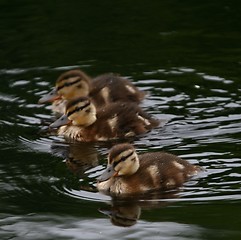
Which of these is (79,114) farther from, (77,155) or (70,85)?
(70,85)

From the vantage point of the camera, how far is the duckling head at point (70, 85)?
8391 millimetres

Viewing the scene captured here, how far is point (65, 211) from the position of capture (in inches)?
225

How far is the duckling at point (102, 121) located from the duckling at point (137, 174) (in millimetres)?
A: 1287

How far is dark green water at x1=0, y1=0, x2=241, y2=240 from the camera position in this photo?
219 inches

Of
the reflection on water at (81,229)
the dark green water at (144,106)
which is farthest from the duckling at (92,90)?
the reflection on water at (81,229)

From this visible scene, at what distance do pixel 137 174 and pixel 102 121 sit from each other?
146 cm

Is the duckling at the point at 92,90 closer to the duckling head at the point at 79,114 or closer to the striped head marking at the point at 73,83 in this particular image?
the striped head marking at the point at 73,83

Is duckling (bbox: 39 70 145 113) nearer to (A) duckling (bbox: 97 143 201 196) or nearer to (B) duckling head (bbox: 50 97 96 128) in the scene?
(B) duckling head (bbox: 50 97 96 128)

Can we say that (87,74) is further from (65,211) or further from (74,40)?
(65,211)

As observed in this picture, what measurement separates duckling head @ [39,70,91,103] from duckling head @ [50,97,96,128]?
61 cm

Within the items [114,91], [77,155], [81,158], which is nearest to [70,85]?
[114,91]

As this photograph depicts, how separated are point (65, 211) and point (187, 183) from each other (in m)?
0.84

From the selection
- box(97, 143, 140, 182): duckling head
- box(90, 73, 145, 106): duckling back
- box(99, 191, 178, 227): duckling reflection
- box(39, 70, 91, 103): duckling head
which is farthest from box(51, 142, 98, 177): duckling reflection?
box(39, 70, 91, 103): duckling head

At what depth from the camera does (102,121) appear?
7.61 metres
